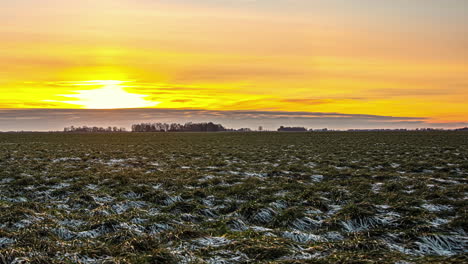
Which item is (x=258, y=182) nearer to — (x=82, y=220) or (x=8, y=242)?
(x=82, y=220)

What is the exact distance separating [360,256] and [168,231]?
399 cm

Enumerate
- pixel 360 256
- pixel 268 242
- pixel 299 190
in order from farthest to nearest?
pixel 299 190, pixel 268 242, pixel 360 256

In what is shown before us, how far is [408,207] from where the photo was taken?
9.05 m

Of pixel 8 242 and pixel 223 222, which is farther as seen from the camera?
pixel 223 222

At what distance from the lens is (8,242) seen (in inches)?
247

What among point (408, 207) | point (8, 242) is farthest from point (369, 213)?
point (8, 242)

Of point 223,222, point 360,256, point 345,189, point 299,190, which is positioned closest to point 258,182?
point 299,190

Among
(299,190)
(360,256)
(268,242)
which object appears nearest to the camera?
(360,256)

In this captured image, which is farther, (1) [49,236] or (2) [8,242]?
(1) [49,236]

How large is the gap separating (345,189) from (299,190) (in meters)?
1.72

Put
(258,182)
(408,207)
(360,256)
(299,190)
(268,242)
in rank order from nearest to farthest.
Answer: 1. (360,256)
2. (268,242)
3. (408,207)
4. (299,190)
5. (258,182)

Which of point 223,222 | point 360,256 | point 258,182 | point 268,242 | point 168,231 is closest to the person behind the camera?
point 360,256

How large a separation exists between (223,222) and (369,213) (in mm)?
3693

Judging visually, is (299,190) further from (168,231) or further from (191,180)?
(168,231)
